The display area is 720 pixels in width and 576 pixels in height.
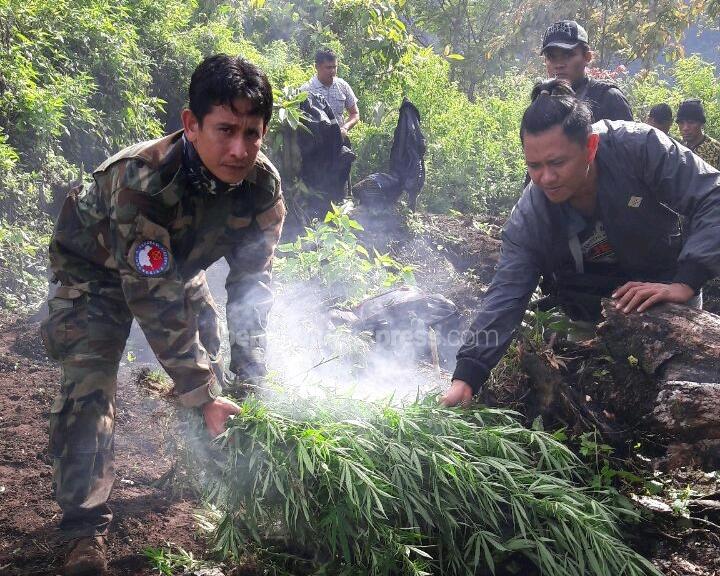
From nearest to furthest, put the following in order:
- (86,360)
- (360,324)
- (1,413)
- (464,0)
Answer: (86,360)
(1,413)
(360,324)
(464,0)

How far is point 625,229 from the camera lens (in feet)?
11.1

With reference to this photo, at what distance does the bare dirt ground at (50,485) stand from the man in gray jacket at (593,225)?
1.55 metres

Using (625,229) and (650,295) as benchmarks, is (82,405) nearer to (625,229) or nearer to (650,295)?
(650,295)

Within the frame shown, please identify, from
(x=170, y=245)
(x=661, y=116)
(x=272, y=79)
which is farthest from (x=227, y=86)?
(x=272, y=79)

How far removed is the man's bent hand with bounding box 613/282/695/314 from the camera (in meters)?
2.99

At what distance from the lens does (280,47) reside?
47.7ft

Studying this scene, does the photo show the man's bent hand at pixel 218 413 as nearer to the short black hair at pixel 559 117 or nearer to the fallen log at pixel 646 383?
the fallen log at pixel 646 383

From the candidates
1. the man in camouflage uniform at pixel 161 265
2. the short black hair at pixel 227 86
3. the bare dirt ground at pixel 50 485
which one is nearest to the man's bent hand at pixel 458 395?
the man in camouflage uniform at pixel 161 265

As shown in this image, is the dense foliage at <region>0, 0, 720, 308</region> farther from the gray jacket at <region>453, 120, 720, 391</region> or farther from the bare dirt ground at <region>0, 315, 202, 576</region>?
the gray jacket at <region>453, 120, 720, 391</region>

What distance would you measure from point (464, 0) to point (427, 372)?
14.1 m

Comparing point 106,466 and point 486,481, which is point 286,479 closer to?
point 486,481

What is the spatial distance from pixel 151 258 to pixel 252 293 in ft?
2.53

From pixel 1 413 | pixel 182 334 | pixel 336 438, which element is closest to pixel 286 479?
pixel 336 438

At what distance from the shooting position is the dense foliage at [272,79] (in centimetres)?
676
